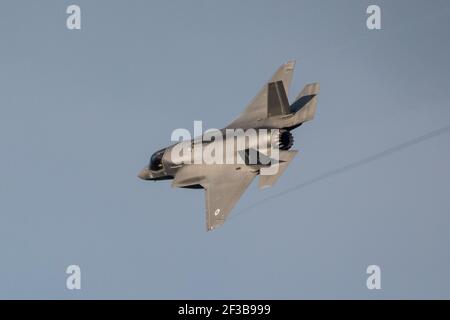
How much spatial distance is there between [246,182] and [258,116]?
167 inches

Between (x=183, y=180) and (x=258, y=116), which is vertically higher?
(x=258, y=116)

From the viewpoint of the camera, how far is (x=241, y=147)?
40.1 meters

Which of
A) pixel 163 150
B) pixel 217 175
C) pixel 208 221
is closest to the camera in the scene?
pixel 208 221

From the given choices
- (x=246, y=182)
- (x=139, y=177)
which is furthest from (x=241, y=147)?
(x=139, y=177)

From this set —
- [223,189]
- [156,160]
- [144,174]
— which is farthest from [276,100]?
[144,174]

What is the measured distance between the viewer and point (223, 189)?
132 ft

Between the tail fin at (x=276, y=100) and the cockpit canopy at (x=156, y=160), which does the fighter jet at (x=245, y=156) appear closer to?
the tail fin at (x=276, y=100)

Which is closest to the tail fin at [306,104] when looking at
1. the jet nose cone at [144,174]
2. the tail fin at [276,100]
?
the tail fin at [276,100]

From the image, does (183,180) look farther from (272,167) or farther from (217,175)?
(272,167)

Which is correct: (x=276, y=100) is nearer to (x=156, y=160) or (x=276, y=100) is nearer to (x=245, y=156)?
(x=245, y=156)

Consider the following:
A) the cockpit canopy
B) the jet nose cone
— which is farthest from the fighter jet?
the jet nose cone

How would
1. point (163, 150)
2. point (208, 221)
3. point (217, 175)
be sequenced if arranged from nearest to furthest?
point (208, 221) < point (217, 175) < point (163, 150)

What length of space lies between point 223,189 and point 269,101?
3.80 metres

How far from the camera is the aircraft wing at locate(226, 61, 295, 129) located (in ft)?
131
